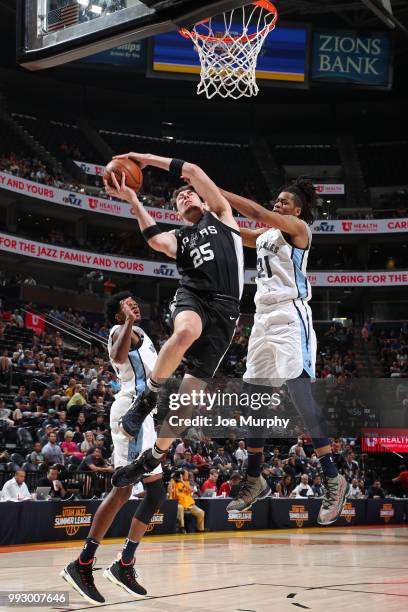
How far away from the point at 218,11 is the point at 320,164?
115 feet

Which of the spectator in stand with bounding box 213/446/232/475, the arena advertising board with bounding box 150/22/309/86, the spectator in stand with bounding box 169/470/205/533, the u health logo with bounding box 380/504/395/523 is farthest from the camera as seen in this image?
the arena advertising board with bounding box 150/22/309/86

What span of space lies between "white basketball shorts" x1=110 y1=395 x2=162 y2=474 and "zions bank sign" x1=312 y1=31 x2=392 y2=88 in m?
23.9

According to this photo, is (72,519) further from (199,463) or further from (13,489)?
(199,463)

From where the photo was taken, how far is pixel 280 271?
19.2 feet

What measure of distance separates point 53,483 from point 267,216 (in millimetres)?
10292

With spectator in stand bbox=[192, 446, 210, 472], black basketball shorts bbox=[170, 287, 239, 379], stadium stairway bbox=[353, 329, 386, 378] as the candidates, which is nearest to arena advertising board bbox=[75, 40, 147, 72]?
stadium stairway bbox=[353, 329, 386, 378]

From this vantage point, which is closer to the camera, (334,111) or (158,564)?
(158,564)

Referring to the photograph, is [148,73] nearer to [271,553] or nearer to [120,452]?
[271,553]

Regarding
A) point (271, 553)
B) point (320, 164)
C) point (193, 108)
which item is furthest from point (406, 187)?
point (271, 553)

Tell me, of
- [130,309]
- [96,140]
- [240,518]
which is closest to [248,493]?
[130,309]

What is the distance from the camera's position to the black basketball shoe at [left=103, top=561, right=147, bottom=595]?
6836mm

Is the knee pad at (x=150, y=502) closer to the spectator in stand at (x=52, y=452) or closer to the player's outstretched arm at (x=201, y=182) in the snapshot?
the player's outstretched arm at (x=201, y=182)

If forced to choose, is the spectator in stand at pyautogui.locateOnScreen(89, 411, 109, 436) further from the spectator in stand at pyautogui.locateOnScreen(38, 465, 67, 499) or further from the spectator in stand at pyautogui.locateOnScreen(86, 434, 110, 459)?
the spectator in stand at pyautogui.locateOnScreen(38, 465, 67, 499)

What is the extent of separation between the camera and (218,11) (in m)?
5.48
